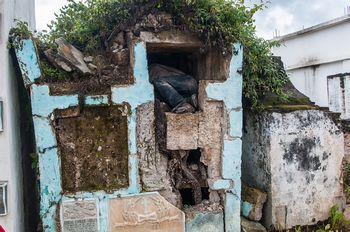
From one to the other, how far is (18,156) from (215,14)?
3443 millimetres

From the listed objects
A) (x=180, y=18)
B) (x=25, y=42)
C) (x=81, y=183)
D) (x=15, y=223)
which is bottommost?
(x=15, y=223)

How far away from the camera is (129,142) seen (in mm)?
5262

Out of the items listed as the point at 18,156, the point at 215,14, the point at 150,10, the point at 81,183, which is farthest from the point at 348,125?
the point at 18,156

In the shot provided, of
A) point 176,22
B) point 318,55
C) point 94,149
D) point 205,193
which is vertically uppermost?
point 318,55

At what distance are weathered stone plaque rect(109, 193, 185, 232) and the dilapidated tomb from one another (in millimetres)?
14

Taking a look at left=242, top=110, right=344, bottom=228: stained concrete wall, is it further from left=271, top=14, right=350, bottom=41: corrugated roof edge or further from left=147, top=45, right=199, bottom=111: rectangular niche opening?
left=271, top=14, right=350, bottom=41: corrugated roof edge

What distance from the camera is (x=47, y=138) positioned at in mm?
5023

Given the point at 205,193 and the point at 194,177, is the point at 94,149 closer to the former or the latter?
the point at 194,177

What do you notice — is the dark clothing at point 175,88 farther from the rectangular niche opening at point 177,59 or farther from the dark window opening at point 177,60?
the dark window opening at point 177,60

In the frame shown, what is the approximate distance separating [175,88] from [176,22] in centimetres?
100

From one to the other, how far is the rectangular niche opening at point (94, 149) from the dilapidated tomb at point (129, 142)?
0.04 feet

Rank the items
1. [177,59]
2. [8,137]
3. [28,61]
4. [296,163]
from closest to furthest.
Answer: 1. [8,137]
2. [28,61]
3. [296,163]
4. [177,59]

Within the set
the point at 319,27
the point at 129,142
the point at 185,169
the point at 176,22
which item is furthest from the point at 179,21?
the point at 319,27

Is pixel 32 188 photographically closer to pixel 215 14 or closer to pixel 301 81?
pixel 215 14
